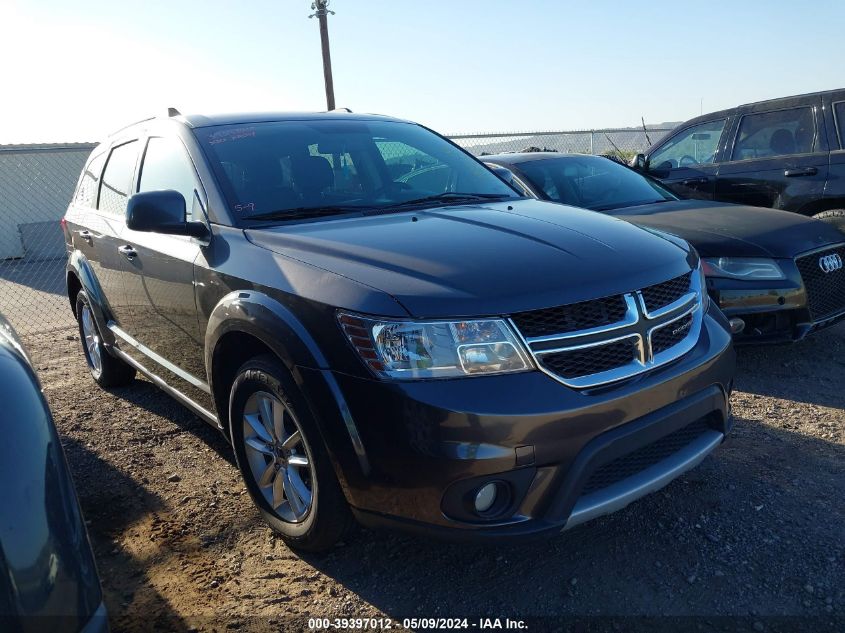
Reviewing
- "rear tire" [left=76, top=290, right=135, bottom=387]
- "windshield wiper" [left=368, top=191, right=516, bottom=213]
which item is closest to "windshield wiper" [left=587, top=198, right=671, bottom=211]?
"windshield wiper" [left=368, top=191, right=516, bottom=213]

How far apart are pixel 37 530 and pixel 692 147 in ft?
23.3

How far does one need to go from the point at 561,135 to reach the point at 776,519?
11.3 metres

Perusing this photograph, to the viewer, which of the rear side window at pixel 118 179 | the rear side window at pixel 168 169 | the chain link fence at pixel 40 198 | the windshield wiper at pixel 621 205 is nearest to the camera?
the rear side window at pixel 168 169

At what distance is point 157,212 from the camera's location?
2867mm

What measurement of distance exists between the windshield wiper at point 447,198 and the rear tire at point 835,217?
12.0 ft

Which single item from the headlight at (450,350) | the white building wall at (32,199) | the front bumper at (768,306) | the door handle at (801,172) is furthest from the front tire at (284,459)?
the white building wall at (32,199)

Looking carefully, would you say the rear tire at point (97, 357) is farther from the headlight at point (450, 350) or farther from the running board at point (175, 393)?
the headlight at point (450, 350)

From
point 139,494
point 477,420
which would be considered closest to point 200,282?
point 139,494

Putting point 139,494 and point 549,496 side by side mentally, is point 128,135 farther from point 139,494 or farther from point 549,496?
point 549,496

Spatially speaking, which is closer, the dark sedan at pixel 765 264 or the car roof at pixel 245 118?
the car roof at pixel 245 118

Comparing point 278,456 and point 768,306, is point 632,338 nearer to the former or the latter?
point 278,456

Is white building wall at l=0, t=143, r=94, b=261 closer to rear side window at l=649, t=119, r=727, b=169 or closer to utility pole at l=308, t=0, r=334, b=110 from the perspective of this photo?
utility pole at l=308, t=0, r=334, b=110

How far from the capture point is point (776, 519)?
293cm

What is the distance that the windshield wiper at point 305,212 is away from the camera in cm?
303
